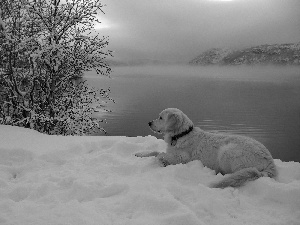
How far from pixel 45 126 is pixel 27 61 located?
3357 mm

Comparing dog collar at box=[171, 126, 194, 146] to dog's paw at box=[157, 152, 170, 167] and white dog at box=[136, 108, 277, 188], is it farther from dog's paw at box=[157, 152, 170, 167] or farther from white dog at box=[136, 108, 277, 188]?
dog's paw at box=[157, 152, 170, 167]

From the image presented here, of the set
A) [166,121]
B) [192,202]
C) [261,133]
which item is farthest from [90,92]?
[261,133]

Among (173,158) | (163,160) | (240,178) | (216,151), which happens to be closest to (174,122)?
(173,158)

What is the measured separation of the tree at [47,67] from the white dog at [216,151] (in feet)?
24.4

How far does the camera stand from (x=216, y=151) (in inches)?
207

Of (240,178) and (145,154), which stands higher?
(240,178)

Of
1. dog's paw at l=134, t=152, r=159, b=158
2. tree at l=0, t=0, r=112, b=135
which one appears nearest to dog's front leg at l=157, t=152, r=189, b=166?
dog's paw at l=134, t=152, r=159, b=158

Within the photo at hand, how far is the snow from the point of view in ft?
10.1

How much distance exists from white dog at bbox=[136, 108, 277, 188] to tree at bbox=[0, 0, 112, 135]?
24.4 ft

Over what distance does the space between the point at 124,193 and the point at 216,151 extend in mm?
2353

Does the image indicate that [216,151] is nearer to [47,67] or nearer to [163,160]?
[163,160]

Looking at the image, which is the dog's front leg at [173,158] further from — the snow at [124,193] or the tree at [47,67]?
the tree at [47,67]

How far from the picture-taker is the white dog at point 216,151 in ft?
14.6

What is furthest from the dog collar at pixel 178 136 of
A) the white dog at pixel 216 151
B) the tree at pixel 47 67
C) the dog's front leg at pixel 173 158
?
the tree at pixel 47 67
